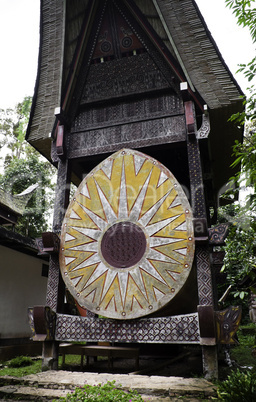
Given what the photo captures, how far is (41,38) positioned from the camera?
25.6 ft

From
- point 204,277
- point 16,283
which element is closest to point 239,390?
point 204,277

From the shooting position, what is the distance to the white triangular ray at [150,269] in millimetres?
5600

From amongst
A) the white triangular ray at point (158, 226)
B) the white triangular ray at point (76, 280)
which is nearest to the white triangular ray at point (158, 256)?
the white triangular ray at point (158, 226)

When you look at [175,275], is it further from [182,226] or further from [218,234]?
[218,234]

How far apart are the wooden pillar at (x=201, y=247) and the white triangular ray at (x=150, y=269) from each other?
65 centimetres

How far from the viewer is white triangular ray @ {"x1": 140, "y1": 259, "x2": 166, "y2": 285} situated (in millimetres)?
5600

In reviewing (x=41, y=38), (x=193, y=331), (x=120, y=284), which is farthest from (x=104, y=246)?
(x=41, y=38)

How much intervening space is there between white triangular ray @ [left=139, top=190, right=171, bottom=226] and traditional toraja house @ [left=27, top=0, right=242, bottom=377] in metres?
0.02

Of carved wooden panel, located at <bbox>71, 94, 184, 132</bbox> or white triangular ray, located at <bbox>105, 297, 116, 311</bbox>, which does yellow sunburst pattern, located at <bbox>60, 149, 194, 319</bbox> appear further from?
carved wooden panel, located at <bbox>71, 94, 184, 132</bbox>

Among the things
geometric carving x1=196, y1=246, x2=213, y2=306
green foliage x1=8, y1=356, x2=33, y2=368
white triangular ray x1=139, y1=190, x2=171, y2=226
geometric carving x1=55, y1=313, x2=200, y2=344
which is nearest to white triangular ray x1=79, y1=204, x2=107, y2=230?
white triangular ray x1=139, y1=190, x2=171, y2=226

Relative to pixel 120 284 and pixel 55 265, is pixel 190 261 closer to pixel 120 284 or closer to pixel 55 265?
pixel 120 284

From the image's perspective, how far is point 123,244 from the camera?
6.03m

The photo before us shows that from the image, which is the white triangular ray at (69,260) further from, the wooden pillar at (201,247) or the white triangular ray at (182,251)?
the wooden pillar at (201,247)

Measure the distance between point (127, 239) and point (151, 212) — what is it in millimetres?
668
